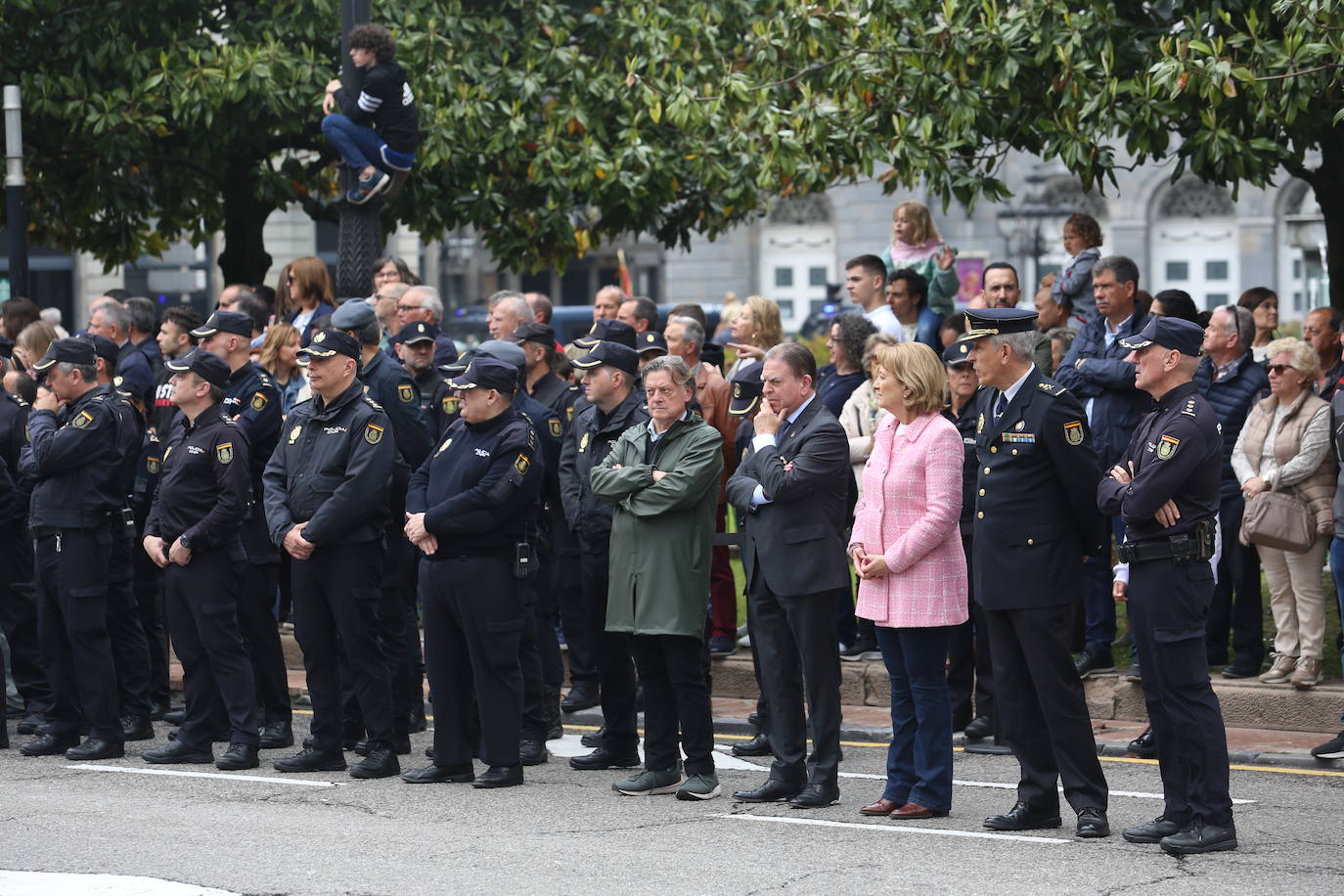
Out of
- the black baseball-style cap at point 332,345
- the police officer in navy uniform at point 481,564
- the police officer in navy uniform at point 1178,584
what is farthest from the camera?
the black baseball-style cap at point 332,345

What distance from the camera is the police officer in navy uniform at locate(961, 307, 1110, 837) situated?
8.15m

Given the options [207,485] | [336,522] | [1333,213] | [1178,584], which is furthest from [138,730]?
[1333,213]

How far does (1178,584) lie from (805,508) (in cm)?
174

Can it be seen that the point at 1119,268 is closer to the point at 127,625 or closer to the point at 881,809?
the point at 881,809

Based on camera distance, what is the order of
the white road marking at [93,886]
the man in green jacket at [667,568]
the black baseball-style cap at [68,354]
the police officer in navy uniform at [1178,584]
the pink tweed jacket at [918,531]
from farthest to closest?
the black baseball-style cap at [68,354] → the man in green jacket at [667,568] → the pink tweed jacket at [918,531] → the police officer in navy uniform at [1178,584] → the white road marking at [93,886]

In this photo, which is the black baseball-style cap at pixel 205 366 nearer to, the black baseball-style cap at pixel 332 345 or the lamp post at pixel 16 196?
the black baseball-style cap at pixel 332 345

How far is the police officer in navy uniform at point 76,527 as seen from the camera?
10359 mm

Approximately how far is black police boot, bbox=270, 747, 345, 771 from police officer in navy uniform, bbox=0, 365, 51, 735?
2084mm

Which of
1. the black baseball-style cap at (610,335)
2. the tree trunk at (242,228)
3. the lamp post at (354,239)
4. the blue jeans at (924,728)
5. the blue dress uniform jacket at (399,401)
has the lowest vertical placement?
the blue jeans at (924,728)

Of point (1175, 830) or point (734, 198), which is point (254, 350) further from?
point (1175, 830)

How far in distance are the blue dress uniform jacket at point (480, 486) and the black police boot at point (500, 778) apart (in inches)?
40.9

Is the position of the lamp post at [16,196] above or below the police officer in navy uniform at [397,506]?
above

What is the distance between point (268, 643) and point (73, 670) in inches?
45.3

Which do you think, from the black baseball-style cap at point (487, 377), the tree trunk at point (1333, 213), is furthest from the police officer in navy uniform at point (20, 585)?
the tree trunk at point (1333, 213)
